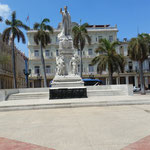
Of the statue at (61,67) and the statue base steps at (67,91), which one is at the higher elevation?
the statue at (61,67)

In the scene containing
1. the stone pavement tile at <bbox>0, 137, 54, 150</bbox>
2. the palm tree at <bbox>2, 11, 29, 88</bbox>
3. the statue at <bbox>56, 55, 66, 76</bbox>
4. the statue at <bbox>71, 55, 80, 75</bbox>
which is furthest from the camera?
the palm tree at <bbox>2, 11, 29, 88</bbox>

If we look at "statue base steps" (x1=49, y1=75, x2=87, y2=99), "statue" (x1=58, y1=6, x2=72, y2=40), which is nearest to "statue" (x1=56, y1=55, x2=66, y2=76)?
"statue base steps" (x1=49, y1=75, x2=87, y2=99)

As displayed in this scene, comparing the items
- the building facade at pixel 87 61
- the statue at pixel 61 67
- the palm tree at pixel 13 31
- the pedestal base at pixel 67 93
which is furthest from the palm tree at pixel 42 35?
the pedestal base at pixel 67 93

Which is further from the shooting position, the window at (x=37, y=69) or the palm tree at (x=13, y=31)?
the window at (x=37, y=69)

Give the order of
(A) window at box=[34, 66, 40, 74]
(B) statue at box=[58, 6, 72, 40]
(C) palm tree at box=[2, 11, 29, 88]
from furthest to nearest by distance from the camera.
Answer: (A) window at box=[34, 66, 40, 74], (C) palm tree at box=[2, 11, 29, 88], (B) statue at box=[58, 6, 72, 40]

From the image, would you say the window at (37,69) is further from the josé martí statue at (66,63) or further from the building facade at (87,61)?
the josé martí statue at (66,63)

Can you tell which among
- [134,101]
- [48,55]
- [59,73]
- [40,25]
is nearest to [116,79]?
[48,55]

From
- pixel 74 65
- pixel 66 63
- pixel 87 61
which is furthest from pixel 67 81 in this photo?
pixel 87 61

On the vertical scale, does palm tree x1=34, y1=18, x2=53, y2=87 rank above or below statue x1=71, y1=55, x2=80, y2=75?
above

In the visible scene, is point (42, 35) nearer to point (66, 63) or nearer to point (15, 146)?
point (66, 63)

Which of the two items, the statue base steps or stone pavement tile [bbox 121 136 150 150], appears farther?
the statue base steps

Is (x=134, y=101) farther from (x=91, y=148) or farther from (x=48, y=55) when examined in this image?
(x=48, y=55)

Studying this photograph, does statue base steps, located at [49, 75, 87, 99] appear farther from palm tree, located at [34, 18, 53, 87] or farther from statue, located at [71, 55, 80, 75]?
palm tree, located at [34, 18, 53, 87]

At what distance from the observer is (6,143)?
A: 4.62m
